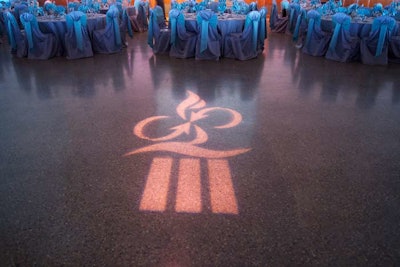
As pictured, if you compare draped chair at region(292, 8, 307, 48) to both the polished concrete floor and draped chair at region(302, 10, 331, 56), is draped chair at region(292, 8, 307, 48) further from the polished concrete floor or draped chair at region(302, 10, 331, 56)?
the polished concrete floor

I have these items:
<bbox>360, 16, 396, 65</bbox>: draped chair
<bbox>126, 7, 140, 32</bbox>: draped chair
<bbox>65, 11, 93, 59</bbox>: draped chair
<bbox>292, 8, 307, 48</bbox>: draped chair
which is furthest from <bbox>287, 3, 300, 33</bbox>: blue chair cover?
<bbox>65, 11, 93, 59</bbox>: draped chair

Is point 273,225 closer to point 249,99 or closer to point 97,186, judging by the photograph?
point 97,186

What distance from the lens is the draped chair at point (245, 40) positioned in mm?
6242

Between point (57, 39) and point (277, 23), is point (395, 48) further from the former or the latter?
point (57, 39)

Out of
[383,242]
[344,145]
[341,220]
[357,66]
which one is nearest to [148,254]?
[341,220]

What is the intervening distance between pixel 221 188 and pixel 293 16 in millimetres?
8380

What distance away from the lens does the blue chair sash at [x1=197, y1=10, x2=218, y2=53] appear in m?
5.98

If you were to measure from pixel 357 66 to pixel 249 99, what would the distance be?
296 centimetres

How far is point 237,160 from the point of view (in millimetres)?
2760

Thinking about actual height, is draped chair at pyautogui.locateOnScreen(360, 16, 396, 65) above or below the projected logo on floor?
above

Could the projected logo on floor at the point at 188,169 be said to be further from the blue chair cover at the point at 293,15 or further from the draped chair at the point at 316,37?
the blue chair cover at the point at 293,15

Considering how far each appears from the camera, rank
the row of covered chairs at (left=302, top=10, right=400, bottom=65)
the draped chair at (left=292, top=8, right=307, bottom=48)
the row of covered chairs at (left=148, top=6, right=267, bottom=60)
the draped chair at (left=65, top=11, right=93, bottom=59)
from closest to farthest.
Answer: the row of covered chairs at (left=302, top=10, right=400, bottom=65) → the row of covered chairs at (left=148, top=6, right=267, bottom=60) → the draped chair at (left=65, top=11, right=93, bottom=59) → the draped chair at (left=292, top=8, right=307, bottom=48)

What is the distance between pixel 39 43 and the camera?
638cm

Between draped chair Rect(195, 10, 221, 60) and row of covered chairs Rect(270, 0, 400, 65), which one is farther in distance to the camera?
draped chair Rect(195, 10, 221, 60)
